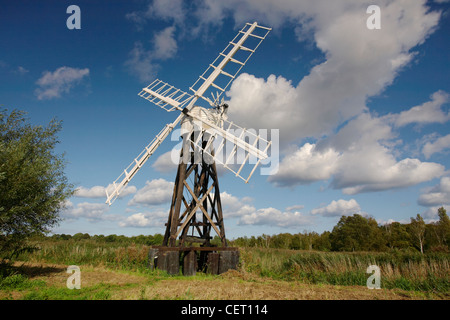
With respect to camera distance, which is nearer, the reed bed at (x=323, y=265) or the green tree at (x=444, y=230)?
the reed bed at (x=323, y=265)

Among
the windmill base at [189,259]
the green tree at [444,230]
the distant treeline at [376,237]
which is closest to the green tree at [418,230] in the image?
the distant treeline at [376,237]

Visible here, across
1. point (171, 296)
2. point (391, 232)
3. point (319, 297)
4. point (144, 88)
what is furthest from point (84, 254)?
point (391, 232)

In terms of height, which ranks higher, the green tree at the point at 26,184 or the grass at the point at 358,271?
the green tree at the point at 26,184

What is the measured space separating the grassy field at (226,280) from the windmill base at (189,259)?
0.46m

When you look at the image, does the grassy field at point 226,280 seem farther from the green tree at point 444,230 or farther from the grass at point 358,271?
the green tree at point 444,230

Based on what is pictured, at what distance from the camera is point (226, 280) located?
1168 cm

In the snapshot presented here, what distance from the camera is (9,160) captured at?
10.2 metres

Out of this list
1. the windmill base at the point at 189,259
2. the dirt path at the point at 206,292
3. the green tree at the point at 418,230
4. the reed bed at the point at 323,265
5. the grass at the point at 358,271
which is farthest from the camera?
the green tree at the point at 418,230

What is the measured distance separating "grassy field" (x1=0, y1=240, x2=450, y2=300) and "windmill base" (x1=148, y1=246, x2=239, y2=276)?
0.46m

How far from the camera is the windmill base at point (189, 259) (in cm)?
1349

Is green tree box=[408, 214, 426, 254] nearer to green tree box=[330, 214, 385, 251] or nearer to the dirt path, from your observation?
green tree box=[330, 214, 385, 251]
